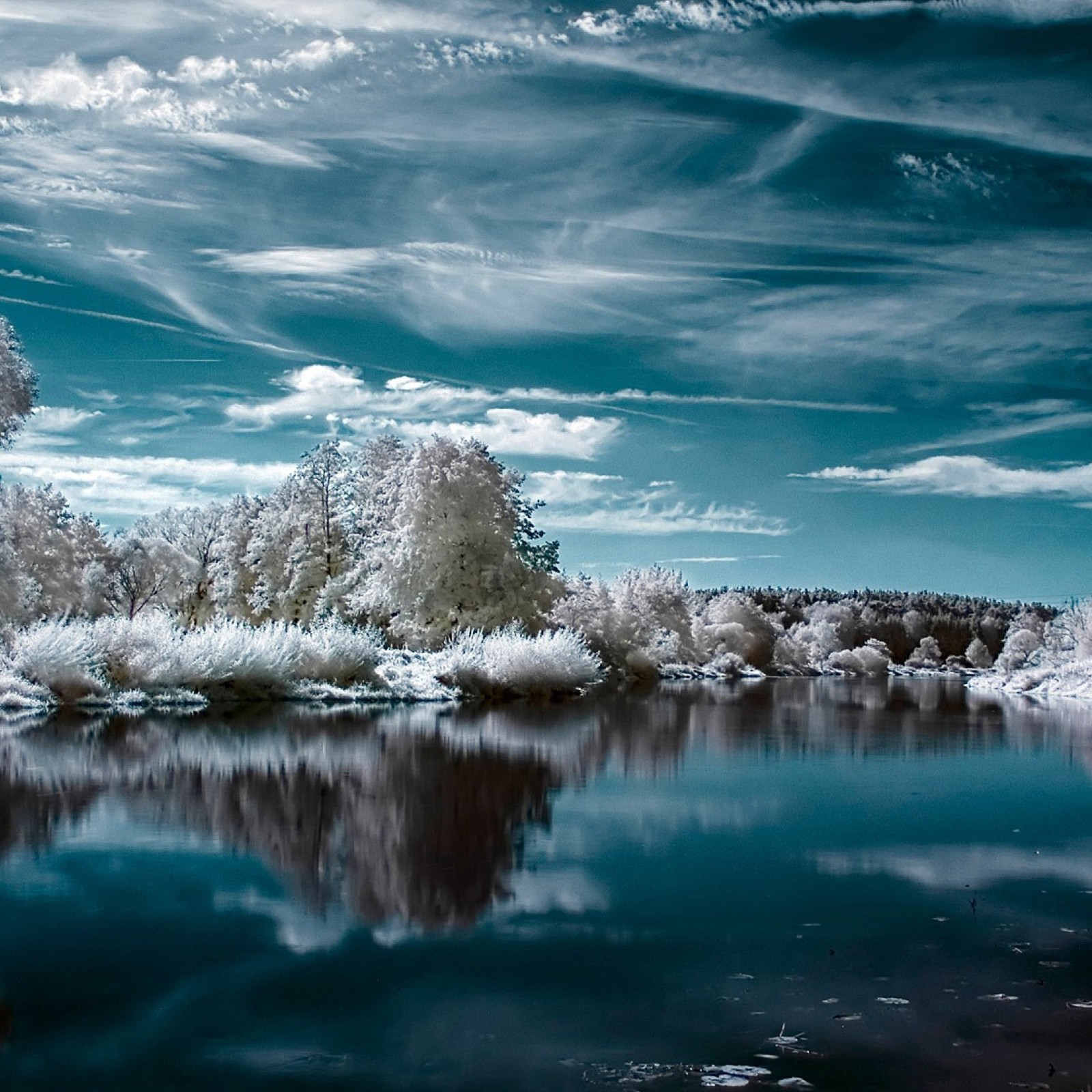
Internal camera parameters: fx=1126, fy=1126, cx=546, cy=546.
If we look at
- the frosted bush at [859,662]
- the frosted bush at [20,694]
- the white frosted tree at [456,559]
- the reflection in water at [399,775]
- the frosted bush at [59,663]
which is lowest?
the frosted bush at [859,662]

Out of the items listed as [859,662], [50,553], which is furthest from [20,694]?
[859,662]

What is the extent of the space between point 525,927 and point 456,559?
32080 millimetres

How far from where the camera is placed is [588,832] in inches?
403

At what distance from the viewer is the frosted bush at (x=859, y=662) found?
362 feet

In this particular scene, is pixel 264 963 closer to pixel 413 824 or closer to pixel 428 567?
pixel 413 824

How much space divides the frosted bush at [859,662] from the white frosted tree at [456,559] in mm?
74644

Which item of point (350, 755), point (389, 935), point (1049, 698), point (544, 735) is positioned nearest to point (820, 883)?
point (389, 935)

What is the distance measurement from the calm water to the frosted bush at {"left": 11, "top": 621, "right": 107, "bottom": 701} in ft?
28.5

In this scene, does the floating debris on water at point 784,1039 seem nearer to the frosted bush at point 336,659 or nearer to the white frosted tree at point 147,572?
the frosted bush at point 336,659

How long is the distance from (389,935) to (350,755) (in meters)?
9.17

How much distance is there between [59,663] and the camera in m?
22.9

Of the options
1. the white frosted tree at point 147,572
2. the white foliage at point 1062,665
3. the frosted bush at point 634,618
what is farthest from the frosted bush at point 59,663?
the white frosted tree at point 147,572

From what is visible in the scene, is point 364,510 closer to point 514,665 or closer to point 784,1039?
point 514,665

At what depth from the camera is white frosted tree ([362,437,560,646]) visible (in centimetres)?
3862
